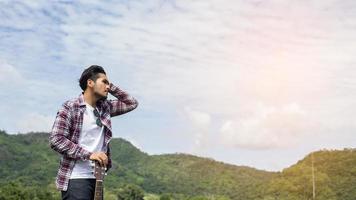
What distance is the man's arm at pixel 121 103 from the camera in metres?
4.19

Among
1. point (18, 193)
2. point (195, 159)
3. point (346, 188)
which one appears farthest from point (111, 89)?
point (195, 159)

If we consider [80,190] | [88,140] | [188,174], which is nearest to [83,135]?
[88,140]

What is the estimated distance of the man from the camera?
12.0 feet

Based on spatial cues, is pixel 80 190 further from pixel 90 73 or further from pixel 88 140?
pixel 90 73

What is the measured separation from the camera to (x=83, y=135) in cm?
380

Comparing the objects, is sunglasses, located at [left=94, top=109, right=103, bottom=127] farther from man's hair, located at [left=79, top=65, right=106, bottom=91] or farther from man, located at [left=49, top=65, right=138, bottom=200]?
man's hair, located at [left=79, top=65, right=106, bottom=91]

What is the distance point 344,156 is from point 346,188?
1326 cm

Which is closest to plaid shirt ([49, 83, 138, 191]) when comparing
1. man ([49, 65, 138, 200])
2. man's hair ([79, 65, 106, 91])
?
man ([49, 65, 138, 200])

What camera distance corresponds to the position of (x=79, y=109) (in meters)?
3.80

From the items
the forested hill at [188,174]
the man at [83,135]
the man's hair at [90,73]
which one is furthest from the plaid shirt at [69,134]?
the forested hill at [188,174]

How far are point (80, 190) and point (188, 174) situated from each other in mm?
139859

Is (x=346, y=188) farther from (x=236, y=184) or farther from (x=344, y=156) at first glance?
(x=236, y=184)

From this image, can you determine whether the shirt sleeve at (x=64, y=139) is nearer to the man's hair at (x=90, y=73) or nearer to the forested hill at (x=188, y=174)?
the man's hair at (x=90, y=73)

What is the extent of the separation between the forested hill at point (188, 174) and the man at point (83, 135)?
53585mm
